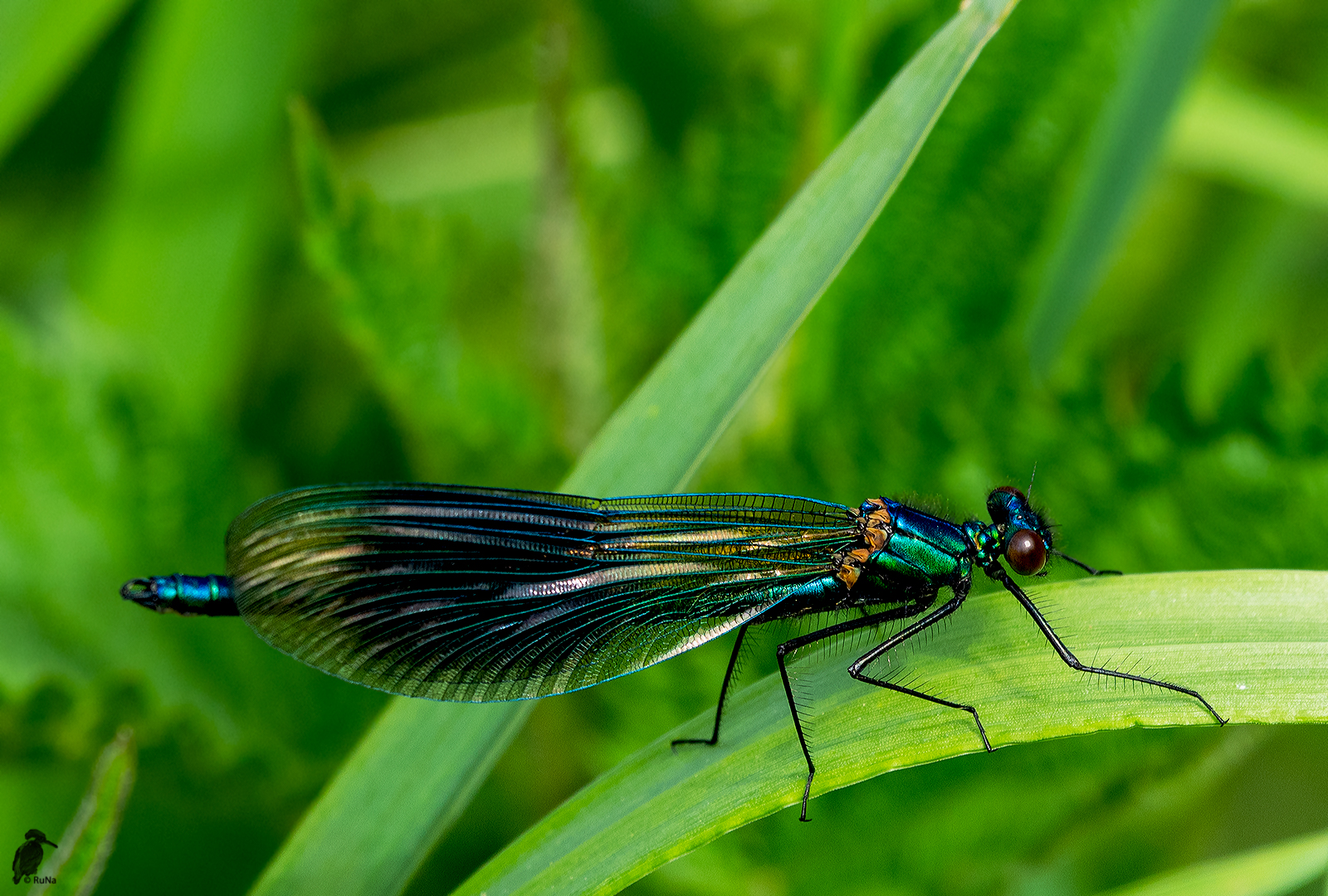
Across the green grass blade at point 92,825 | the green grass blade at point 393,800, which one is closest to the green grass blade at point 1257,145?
the green grass blade at point 393,800

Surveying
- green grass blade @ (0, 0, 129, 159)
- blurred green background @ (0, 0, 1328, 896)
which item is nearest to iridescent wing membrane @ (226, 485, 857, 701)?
blurred green background @ (0, 0, 1328, 896)

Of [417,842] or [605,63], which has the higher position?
[605,63]

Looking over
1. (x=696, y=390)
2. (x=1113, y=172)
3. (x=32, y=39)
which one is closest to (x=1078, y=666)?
(x=696, y=390)

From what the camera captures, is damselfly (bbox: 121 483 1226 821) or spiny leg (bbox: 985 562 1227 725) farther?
Answer: damselfly (bbox: 121 483 1226 821)

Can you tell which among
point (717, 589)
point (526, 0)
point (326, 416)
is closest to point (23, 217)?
point (326, 416)

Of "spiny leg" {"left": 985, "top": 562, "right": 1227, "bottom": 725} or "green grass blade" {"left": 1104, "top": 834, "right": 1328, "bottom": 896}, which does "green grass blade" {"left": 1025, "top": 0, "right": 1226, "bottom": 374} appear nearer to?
"spiny leg" {"left": 985, "top": 562, "right": 1227, "bottom": 725}

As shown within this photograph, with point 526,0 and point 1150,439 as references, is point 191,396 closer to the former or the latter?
point 526,0

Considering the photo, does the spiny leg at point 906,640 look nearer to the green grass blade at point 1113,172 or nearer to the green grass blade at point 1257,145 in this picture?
the green grass blade at point 1113,172
